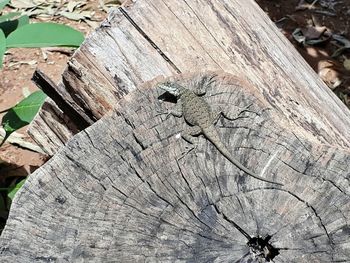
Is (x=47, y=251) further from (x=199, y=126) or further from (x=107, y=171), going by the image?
(x=199, y=126)

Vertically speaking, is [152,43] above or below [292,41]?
below

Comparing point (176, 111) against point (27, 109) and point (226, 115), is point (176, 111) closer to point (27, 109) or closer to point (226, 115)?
point (226, 115)

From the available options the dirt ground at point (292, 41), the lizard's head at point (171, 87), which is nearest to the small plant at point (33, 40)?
the lizard's head at point (171, 87)

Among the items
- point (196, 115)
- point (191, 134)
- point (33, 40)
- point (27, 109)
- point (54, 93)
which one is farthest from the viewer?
point (27, 109)

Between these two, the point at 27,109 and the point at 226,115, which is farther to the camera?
the point at 27,109

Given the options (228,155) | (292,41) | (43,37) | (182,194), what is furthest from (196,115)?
(292,41)

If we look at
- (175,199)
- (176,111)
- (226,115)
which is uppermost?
(176,111)

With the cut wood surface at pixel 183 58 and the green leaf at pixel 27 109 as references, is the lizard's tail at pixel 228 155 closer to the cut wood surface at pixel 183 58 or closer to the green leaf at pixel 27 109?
the cut wood surface at pixel 183 58

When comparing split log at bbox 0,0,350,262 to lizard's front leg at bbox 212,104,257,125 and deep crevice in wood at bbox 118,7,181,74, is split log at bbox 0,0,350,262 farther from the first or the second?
deep crevice in wood at bbox 118,7,181,74
